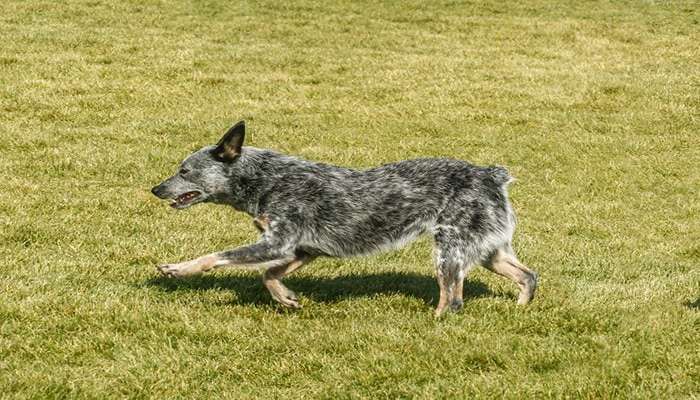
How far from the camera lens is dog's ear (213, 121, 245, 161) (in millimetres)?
9242

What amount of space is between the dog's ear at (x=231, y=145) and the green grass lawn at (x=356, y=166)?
5.25 feet

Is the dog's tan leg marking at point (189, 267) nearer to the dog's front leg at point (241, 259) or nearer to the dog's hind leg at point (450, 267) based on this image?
the dog's front leg at point (241, 259)

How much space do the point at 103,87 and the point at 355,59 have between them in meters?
8.36

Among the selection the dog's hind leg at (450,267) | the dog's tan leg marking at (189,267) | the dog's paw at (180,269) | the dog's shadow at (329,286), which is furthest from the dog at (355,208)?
the dog's shadow at (329,286)

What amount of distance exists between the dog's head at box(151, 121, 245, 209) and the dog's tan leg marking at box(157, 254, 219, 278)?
958 millimetres

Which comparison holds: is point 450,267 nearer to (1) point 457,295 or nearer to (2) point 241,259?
(1) point 457,295

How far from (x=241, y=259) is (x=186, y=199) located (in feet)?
3.71

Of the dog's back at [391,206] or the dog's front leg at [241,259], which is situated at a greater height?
the dog's back at [391,206]

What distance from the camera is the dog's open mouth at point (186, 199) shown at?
9438 millimetres

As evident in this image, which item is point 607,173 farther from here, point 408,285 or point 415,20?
point 415,20

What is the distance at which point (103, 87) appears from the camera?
22.1 m

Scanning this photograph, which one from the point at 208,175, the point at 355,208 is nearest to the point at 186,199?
the point at 208,175

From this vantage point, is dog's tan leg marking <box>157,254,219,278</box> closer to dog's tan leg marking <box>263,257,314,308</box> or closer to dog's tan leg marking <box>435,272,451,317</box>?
dog's tan leg marking <box>263,257,314,308</box>

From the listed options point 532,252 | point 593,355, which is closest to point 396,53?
point 532,252
